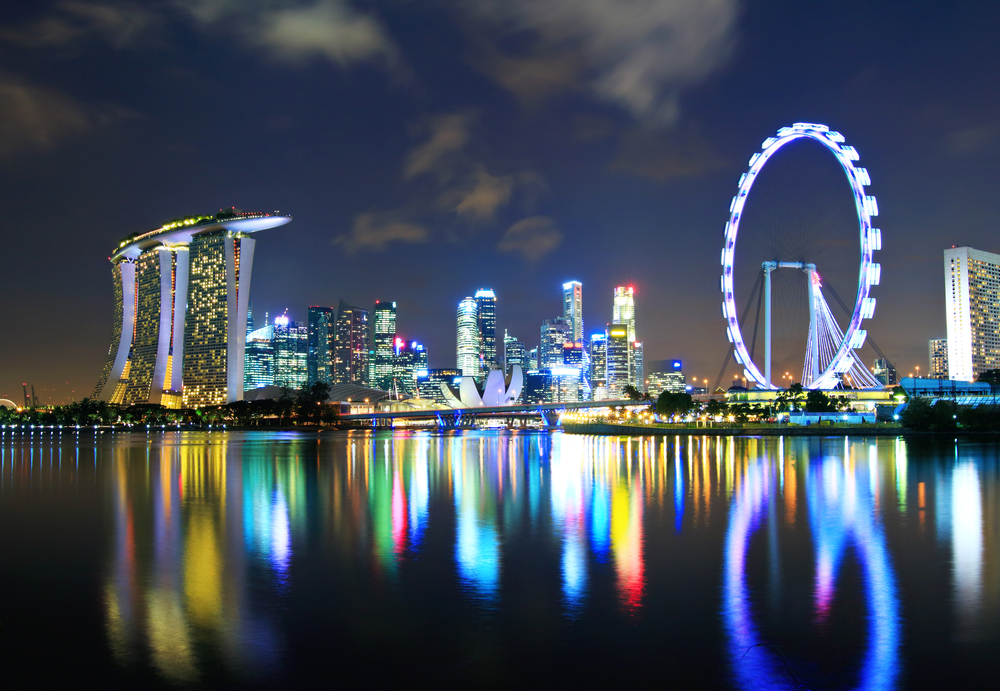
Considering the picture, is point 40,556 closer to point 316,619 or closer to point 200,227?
point 316,619

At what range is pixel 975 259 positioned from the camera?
151 m

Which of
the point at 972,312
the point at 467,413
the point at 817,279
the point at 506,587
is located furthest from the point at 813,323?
the point at 972,312

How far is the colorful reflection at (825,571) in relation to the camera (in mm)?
8633

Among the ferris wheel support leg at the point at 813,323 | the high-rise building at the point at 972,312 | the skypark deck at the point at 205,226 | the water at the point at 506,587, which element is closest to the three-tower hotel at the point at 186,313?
the skypark deck at the point at 205,226

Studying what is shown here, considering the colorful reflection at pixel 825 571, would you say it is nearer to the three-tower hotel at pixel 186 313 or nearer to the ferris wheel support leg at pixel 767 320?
the ferris wheel support leg at pixel 767 320

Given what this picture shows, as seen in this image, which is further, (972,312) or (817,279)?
(972,312)

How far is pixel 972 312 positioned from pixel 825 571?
156 meters

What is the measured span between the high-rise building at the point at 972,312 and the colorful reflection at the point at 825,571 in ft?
450

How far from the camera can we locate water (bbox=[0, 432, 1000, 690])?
28.9ft

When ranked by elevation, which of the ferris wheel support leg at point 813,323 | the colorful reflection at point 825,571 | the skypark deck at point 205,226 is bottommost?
the colorful reflection at point 825,571

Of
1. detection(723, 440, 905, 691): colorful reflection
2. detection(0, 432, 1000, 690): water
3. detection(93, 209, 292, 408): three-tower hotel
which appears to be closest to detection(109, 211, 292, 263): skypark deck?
detection(93, 209, 292, 408): three-tower hotel

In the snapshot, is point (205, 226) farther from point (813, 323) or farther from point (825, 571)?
point (825, 571)

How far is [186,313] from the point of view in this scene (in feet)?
463

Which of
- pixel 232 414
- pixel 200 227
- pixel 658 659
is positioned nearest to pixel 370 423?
pixel 232 414
